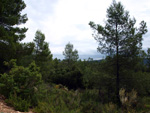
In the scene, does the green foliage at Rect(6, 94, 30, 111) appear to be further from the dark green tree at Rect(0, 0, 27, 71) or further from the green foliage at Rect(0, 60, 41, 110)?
the dark green tree at Rect(0, 0, 27, 71)

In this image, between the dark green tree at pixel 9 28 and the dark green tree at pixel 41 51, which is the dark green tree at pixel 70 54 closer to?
the dark green tree at pixel 41 51

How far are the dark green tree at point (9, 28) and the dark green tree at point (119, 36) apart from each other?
562 cm

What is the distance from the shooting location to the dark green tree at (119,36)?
9008mm

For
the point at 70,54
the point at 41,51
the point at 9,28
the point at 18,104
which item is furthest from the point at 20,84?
the point at 70,54

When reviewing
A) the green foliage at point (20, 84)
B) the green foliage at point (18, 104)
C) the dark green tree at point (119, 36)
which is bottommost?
the green foliage at point (18, 104)

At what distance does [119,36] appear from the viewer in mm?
9406

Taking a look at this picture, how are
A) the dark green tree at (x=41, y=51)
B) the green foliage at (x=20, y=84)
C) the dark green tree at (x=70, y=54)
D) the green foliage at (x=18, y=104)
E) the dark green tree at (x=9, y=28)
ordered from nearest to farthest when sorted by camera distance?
the green foliage at (x=18, y=104), the green foliage at (x=20, y=84), the dark green tree at (x=9, y=28), the dark green tree at (x=41, y=51), the dark green tree at (x=70, y=54)

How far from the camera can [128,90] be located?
9.23 metres

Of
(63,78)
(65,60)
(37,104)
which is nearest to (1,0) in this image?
(37,104)

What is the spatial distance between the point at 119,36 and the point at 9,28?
826 centimetres

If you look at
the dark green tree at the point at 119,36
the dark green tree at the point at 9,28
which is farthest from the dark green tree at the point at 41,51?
the dark green tree at the point at 119,36

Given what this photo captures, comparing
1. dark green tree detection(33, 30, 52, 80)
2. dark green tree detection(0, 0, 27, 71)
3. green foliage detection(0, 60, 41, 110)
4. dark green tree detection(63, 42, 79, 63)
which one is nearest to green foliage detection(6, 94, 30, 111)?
green foliage detection(0, 60, 41, 110)

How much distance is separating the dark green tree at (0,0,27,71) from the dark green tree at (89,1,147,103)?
562cm

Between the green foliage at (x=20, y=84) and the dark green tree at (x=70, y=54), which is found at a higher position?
the dark green tree at (x=70, y=54)
